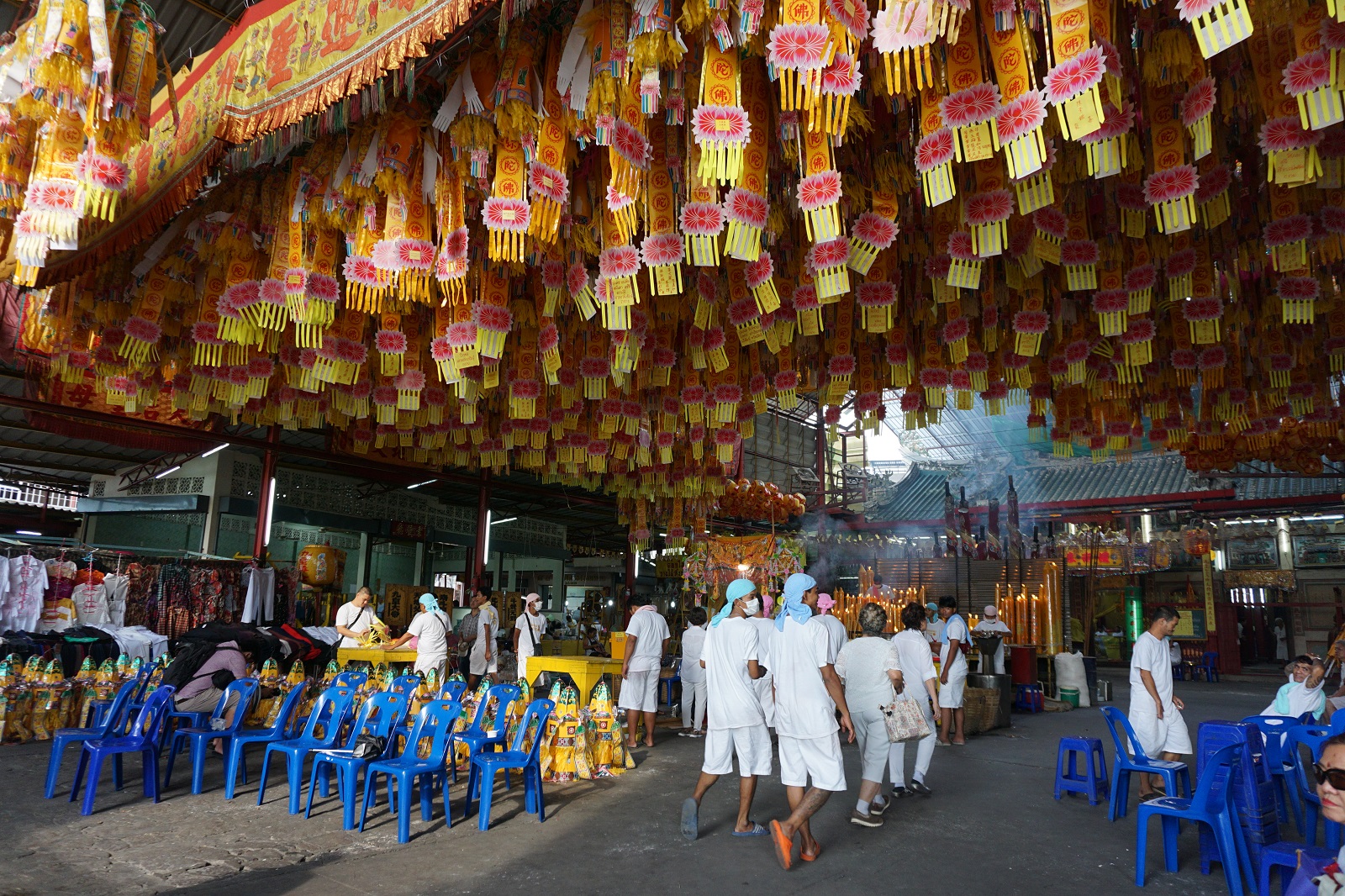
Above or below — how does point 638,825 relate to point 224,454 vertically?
below

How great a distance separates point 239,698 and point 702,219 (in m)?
4.34

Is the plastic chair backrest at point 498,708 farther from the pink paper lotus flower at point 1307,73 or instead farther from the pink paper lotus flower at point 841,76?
the pink paper lotus flower at point 1307,73

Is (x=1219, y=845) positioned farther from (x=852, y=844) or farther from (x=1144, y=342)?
(x=1144, y=342)

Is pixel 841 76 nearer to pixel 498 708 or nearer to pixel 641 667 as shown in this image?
pixel 498 708

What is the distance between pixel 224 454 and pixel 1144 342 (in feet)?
44.4

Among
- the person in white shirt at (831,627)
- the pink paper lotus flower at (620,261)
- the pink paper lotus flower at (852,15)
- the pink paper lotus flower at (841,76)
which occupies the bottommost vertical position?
the person in white shirt at (831,627)

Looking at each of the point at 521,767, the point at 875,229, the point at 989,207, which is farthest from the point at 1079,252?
the point at 521,767

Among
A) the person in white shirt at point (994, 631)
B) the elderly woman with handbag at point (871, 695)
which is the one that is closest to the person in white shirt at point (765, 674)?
the elderly woman with handbag at point (871, 695)

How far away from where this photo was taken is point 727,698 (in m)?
4.80

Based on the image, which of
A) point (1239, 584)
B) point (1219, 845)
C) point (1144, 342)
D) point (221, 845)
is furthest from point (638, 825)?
point (1239, 584)

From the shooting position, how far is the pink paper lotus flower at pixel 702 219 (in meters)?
4.00

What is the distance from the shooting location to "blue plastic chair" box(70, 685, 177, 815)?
190 inches

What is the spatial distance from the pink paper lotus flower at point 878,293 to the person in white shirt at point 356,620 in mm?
6164

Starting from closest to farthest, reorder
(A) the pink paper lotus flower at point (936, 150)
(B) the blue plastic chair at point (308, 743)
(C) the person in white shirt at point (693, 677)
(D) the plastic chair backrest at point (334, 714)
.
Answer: (A) the pink paper lotus flower at point (936, 150)
(B) the blue plastic chair at point (308, 743)
(D) the plastic chair backrest at point (334, 714)
(C) the person in white shirt at point (693, 677)
